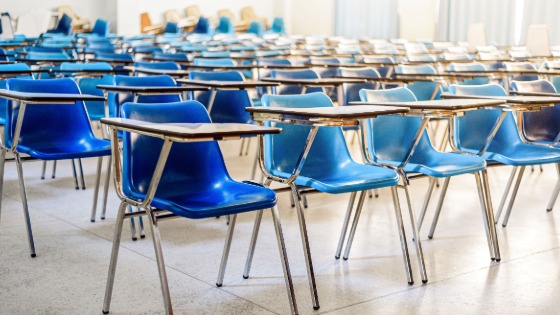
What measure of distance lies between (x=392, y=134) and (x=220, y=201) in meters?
1.36

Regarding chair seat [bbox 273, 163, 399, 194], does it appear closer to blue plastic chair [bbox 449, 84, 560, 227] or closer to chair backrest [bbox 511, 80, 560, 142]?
blue plastic chair [bbox 449, 84, 560, 227]

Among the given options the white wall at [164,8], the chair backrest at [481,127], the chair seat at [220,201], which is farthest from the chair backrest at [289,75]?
the white wall at [164,8]

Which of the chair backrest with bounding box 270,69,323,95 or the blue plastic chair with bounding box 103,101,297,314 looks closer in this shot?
the blue plastic chair with bounding box 103,101,297,314

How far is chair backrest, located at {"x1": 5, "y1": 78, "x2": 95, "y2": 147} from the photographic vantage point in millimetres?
4172

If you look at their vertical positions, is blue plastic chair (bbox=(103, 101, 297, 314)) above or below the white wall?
above

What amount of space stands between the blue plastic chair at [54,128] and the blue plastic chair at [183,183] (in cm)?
97

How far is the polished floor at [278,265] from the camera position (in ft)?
10.2

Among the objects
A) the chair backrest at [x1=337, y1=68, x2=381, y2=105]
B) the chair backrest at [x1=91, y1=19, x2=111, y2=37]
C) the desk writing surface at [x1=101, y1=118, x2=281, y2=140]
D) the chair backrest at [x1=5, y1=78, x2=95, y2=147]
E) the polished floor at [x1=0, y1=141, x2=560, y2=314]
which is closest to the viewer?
the desk writing surface at [x1=101, y1=118, x2=281, y2=140]

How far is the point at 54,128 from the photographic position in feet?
14.1

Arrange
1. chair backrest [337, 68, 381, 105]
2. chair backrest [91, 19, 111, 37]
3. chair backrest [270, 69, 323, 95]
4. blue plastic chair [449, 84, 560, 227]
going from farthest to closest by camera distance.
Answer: chair backrest [91, 19, 111, 37]
chair backrest [270, 69, 323, 95]
chair backrest [337, 68, 381, 105]
blue plastic chair [449, 84, 560, 227]

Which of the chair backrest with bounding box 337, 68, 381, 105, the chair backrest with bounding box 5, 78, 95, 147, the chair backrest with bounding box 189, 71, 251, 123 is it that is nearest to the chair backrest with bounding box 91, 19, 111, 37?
the chair backrest with bounding box 337, 68, 381, 105

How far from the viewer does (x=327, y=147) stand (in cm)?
374

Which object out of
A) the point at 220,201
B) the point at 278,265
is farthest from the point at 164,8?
the point at 220,201

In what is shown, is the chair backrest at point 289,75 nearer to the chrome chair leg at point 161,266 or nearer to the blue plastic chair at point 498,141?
the blue plastic chair at point 498,141
